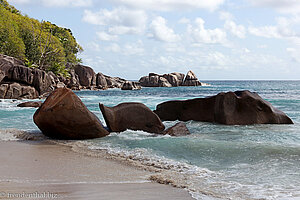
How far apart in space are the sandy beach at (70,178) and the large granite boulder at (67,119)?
1486mm

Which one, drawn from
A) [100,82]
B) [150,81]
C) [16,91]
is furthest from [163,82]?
[16,91]

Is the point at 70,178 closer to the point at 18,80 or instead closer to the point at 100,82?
the point at 18,80

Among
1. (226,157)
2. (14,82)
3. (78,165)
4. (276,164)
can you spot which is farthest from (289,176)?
(14,82)

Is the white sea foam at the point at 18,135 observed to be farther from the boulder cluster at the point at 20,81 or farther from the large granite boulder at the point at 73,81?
the large granite boulder at the point at 73,81

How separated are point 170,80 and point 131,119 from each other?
7455 cm

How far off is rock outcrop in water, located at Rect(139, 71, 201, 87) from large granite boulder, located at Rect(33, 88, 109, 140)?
7115cm

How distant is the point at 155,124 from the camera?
9.23 metres

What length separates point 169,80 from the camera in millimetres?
83312

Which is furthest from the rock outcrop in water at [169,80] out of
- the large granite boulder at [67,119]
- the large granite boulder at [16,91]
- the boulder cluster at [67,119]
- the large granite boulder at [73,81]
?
the large granite boulder at [67,119]

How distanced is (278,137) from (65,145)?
524 centimetres

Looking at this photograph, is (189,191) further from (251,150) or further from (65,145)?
(65,145)

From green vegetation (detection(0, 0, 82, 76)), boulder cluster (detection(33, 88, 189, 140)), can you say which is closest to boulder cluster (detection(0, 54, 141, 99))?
green vegetation (detection(0, 0, 82, 76))

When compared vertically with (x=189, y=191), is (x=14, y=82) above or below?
above

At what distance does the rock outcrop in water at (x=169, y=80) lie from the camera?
79644 millimetres
